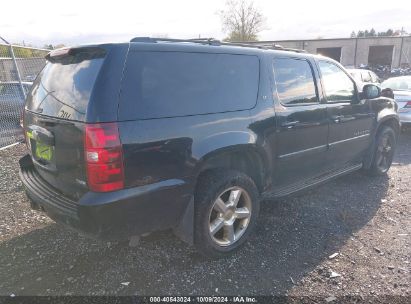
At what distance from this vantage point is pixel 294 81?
373 centimetres

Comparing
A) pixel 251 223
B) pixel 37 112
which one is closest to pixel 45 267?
pixel 37 112

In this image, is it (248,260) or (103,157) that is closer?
(103,157)

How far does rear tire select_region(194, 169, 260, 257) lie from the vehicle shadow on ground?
18cm

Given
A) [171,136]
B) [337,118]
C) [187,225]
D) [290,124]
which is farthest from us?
[337,118]

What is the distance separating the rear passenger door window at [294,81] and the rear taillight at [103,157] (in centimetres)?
189

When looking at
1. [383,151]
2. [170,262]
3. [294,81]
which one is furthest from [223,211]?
[383,151]

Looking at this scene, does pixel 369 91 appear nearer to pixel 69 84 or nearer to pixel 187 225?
pixel 187 225

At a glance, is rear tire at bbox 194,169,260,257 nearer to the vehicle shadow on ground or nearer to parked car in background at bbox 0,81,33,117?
the vehicle shadow on ground

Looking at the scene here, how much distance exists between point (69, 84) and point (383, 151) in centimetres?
487

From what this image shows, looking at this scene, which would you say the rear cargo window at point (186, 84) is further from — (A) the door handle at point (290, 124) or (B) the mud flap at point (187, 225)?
(B) the mud flap at point (187, 225)

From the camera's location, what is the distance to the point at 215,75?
2969 millimetres

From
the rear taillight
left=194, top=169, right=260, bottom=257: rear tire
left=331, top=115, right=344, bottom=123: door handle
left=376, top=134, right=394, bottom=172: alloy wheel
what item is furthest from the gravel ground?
left=376, top=134, right=394, bottom=172: alloy wheel

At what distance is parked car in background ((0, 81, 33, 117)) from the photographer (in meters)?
7.46

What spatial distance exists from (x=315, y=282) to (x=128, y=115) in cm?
207
